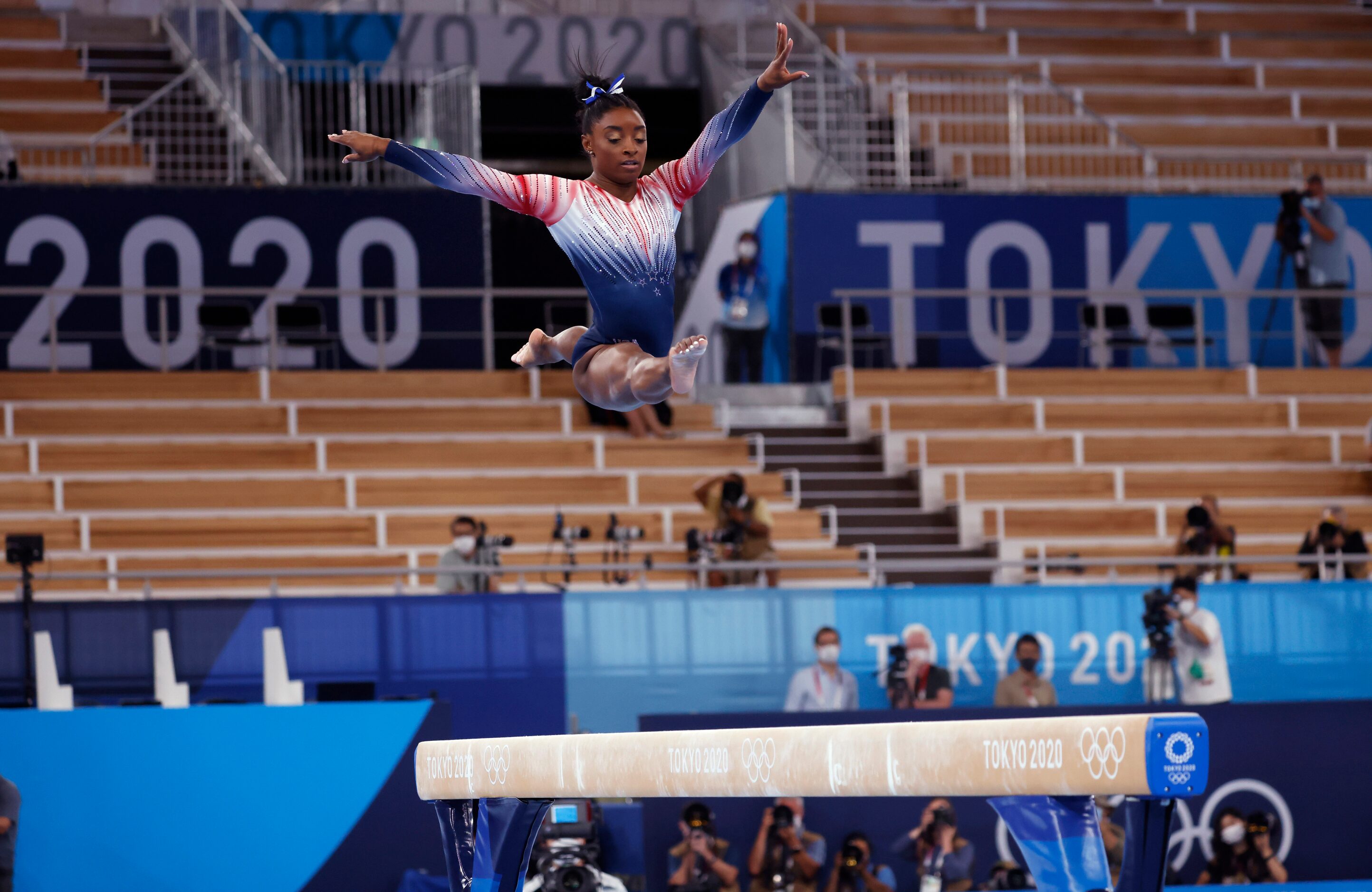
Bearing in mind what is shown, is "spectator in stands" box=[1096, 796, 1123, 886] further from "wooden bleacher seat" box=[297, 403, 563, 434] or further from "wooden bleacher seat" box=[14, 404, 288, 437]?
"wooden bleacher seat" box=[14, 404, 288, 437]

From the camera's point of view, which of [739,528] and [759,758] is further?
[739,528]

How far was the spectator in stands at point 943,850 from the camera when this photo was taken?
410 inches

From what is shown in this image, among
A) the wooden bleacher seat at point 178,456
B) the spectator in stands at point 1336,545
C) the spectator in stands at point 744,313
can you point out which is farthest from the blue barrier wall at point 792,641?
the spectator in stands at point 744,313

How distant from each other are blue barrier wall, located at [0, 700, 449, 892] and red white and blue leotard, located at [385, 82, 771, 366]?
498 centimetres

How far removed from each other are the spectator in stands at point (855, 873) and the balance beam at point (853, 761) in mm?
3956

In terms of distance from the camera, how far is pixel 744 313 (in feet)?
55.0

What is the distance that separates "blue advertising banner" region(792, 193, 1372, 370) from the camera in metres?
17.1

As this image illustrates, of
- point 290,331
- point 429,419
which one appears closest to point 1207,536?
point 429,419

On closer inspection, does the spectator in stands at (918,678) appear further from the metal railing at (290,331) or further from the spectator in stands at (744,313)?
the spectator in stands at (744,313)

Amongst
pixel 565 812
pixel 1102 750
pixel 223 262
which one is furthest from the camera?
pixel 223 262

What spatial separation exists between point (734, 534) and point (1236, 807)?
11.8 ft

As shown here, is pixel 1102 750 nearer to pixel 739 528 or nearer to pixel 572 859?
pixel 572 859

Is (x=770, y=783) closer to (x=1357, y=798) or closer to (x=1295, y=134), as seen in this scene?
(x=1357, y=798)

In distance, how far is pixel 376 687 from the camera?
430 inches
